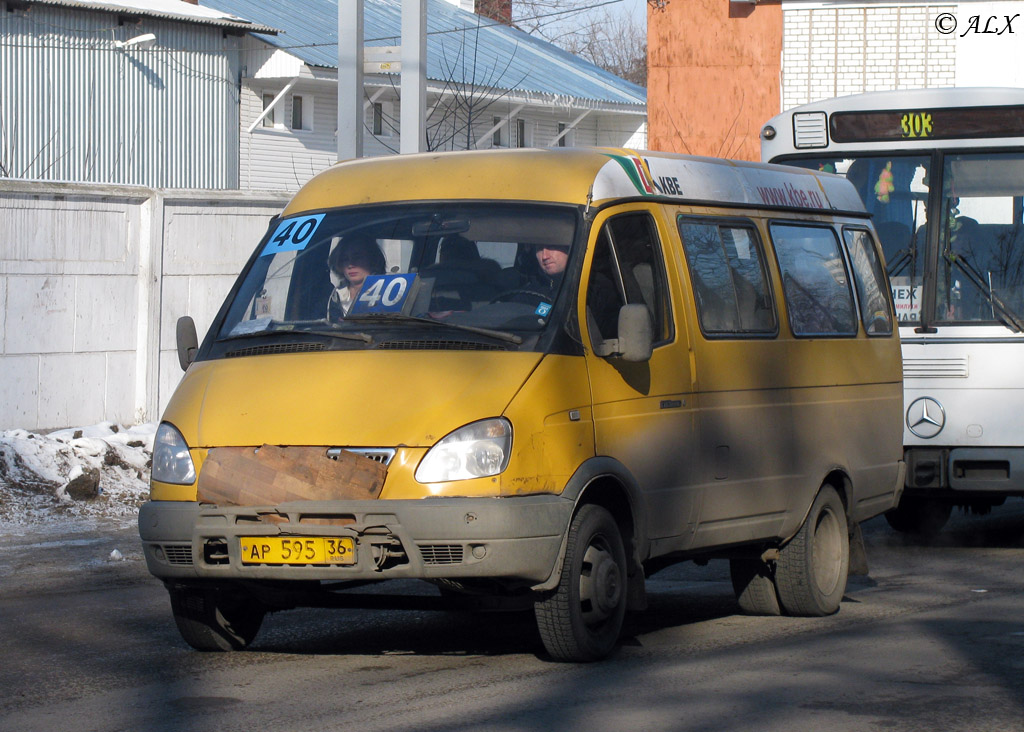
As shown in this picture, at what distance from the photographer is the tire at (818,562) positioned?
27.2 feet

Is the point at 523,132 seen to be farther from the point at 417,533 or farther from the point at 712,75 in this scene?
the point at 417,533

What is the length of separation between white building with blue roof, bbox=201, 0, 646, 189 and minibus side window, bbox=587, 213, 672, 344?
2481 cm

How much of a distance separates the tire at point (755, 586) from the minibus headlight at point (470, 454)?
2.54 metres

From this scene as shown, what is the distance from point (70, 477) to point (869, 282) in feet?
20.3

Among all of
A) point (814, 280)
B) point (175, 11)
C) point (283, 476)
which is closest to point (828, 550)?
point (814, 280)

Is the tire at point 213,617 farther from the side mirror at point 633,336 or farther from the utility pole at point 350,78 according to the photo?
the utility pole at point 350,78

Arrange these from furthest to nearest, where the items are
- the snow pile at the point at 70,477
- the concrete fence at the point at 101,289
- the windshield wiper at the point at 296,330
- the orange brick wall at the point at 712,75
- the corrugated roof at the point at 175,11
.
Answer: the corrugated roof at the point at 175,11, the orange brick wall at the point at 712,75, the concrete fence at the point at 101,289, the snow pile at the point at 70,477, the windshield wiper at the point at 296,330

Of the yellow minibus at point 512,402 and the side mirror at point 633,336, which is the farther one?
the side mirror at point 633,336

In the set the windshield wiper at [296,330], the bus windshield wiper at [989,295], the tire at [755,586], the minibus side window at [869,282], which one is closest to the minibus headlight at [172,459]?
the windshield wiper at [296,330]

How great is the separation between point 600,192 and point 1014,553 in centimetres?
538

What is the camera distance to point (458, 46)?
42.6m

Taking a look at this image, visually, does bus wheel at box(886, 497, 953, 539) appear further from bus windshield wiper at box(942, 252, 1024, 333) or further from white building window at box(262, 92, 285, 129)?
white building window at box(262, 92, 285, 129)

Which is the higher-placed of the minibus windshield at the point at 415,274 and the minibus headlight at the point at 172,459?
the minibus windshield at the point at 415,274

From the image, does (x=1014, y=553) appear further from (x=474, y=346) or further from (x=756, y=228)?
(x=474, y=346)
